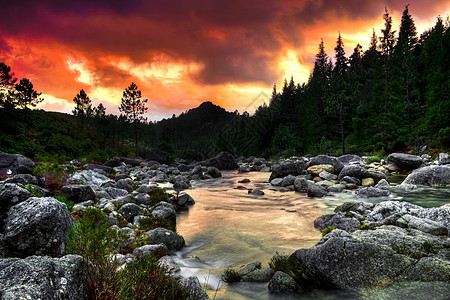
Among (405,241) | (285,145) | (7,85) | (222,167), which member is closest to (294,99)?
(285,145)

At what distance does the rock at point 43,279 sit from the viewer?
237cm

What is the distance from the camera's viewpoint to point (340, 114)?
43.8 m

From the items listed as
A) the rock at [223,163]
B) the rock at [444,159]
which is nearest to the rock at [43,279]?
the rock at [444,159]

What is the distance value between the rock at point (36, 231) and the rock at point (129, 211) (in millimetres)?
5565

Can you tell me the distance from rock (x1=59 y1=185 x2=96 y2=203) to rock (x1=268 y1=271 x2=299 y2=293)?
969cm

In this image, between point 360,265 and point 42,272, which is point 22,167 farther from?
point 360,265

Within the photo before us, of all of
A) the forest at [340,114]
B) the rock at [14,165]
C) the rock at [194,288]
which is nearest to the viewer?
the rock at [194,288]

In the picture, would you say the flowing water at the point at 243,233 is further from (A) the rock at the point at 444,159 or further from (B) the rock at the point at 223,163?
(B) the rock at the point at 223,163

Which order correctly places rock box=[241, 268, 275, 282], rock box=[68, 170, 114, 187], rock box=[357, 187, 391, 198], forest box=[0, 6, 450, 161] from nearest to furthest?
rock box=[241, 268, 275, 282], rock box=[68, 170, 114, 187], rock box=[357, 187, 391, 198], forest box=[0, 6, 450, 161]

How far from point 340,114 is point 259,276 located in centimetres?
4366

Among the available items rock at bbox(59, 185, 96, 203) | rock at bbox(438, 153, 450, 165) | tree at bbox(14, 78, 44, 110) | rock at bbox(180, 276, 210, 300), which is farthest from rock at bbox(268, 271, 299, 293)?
tree at bbox(14, 78, 44, 110)

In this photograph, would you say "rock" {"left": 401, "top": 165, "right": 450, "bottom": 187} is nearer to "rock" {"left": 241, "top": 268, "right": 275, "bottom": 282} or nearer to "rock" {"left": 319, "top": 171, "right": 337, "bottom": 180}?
"rock" {"left": 319, "top": 171, "right": 337, "bottom": 180}

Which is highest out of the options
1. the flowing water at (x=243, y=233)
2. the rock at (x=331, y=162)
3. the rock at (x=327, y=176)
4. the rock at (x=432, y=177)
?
the rock at (x=331, y=162)

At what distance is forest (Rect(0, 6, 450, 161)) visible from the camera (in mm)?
34812
